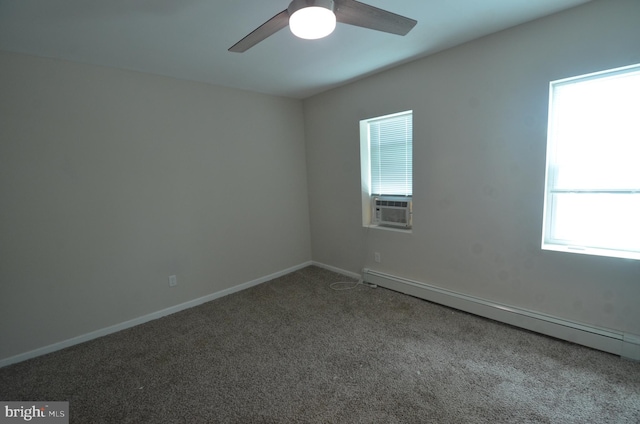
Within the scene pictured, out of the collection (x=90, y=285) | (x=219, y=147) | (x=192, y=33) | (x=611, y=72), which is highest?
(x=192, y=33)

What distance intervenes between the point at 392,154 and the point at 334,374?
7.73 ft

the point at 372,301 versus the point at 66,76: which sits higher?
the point at 66,76

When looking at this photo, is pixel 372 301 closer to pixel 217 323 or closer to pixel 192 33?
pixel 217 323

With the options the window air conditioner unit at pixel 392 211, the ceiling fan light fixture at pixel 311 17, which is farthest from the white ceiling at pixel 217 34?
the window air conditioner unit at pixel 392 211

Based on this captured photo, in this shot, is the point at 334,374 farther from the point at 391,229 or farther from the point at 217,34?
the point at 217,34

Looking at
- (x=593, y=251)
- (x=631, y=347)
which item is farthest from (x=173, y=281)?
(x=631, y=347)

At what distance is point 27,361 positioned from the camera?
7.39 feet

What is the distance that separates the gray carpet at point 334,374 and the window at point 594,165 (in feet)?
2.77

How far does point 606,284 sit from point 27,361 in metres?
4.49

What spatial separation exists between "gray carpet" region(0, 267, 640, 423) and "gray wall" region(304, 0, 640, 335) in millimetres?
387

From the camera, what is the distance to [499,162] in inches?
93.1

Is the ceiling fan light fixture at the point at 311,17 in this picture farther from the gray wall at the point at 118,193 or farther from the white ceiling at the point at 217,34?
the gray wall at the point at 118,193

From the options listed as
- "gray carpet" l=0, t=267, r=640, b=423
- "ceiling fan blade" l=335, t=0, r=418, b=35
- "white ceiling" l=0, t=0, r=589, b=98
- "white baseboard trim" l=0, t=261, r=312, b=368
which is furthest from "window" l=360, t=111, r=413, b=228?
"white baseboard trim" l=0, t=261, r=312, b=368

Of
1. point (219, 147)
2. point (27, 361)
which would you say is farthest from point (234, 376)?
point (219, 147)
